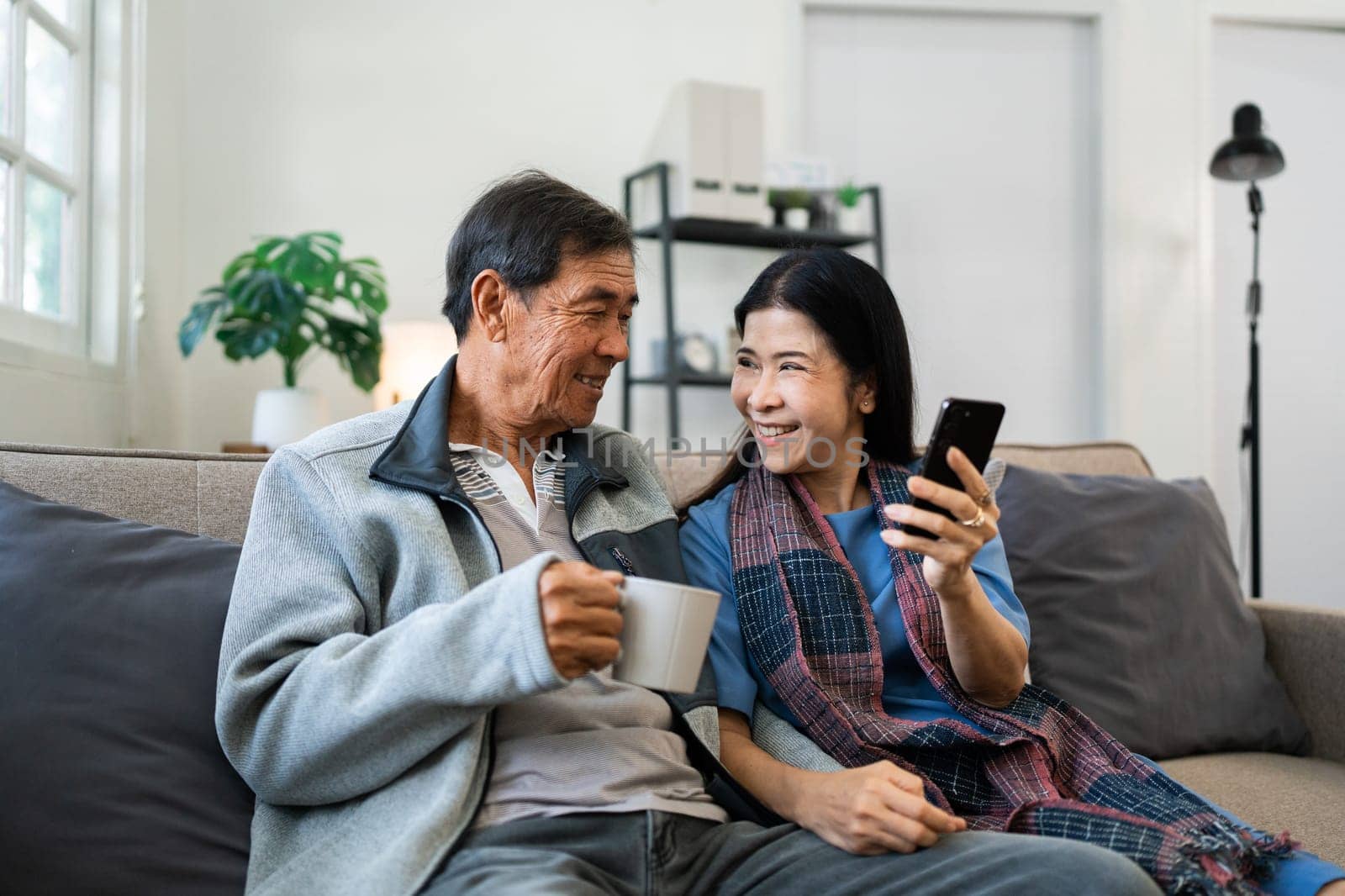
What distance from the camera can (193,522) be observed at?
151 cm

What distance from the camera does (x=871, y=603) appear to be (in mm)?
1476

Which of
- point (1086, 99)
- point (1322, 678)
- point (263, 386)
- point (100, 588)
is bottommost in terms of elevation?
point (1322, 678)

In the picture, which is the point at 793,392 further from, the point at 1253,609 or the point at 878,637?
the point at 1253,609

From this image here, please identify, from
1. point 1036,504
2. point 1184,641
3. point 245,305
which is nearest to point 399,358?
point 245,305

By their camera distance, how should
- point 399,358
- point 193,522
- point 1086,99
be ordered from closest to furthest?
point 193,522 → point 399,358 → point 1086,99

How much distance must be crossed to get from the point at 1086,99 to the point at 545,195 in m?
3.49

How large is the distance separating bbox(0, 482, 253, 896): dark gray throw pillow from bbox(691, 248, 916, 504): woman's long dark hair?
71 centimetres

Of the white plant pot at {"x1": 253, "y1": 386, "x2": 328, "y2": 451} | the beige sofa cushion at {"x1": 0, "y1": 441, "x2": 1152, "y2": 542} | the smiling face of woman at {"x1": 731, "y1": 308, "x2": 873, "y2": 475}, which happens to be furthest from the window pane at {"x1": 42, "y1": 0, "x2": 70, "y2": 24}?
the smiling face of woman at {"x1": 731, "y1": 308, "x2": 873, "y2": 475}

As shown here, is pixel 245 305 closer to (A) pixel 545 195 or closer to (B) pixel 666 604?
(A) pixel 545 195

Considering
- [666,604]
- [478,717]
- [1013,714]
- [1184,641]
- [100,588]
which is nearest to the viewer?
[666,604]

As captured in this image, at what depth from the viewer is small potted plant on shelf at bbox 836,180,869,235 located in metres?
3.93

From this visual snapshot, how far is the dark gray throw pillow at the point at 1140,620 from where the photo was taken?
1.77 meters

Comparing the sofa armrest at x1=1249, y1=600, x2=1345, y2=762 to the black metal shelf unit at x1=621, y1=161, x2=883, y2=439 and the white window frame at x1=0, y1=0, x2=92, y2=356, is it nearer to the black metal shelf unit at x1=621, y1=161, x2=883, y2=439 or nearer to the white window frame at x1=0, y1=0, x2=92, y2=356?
the black metal shelf unit at x1=621, y1=161, x2=883, y2=439

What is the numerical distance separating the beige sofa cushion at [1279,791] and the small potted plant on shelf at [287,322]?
2.26m
